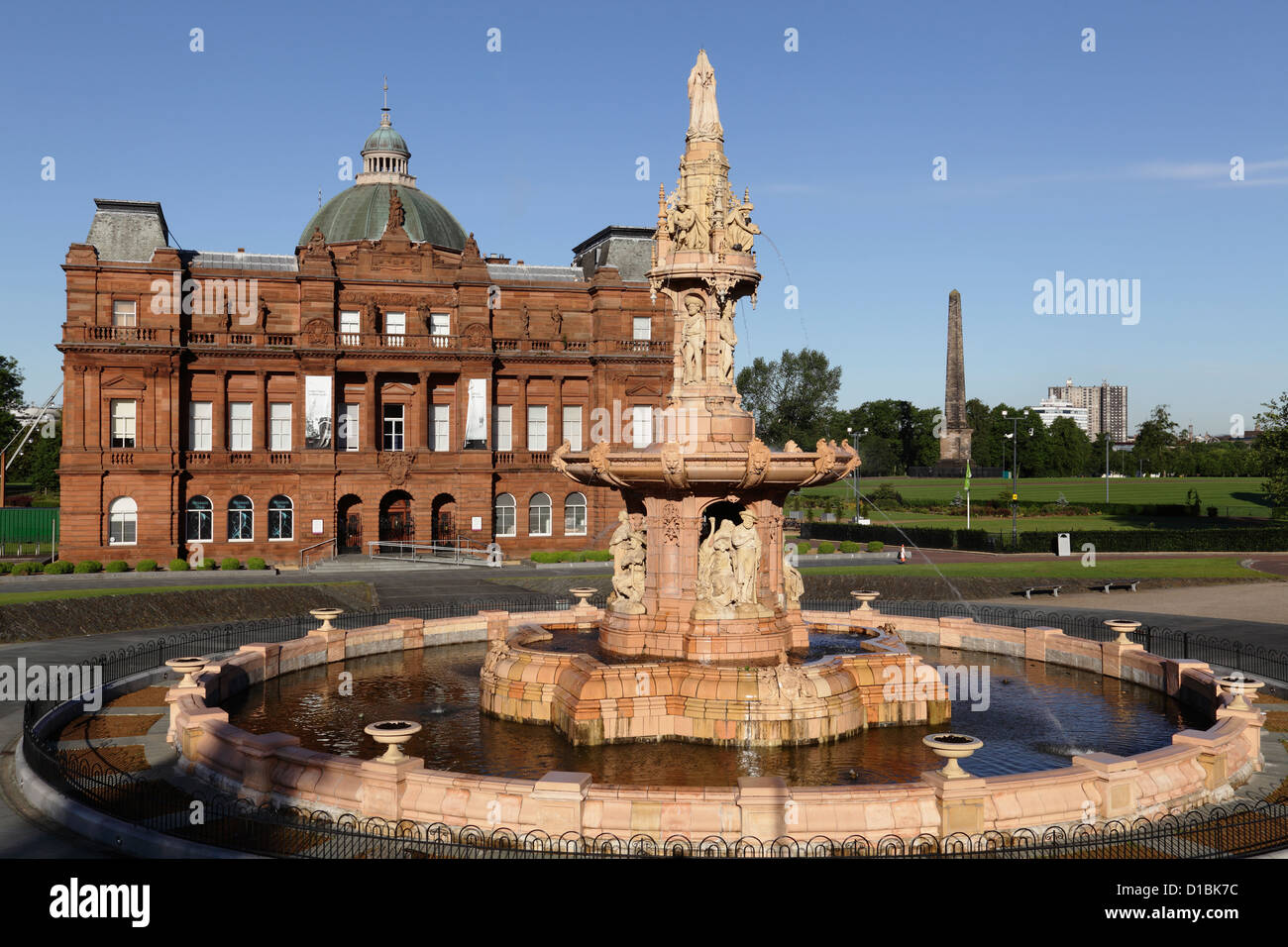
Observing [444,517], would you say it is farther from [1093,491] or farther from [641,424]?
[1093,491]

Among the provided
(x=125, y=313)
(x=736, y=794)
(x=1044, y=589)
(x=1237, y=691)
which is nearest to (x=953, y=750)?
(x=736, y=794)

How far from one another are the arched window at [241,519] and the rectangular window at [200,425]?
364 centimetres

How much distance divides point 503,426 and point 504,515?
5603 mm

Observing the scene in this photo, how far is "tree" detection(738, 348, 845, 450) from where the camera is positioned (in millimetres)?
133250

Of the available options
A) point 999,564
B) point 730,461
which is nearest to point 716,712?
point 730,461

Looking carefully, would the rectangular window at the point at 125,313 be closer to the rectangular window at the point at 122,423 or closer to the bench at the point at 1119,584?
the rectangular window at the point at 122,423

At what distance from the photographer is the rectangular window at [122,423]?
59031mm

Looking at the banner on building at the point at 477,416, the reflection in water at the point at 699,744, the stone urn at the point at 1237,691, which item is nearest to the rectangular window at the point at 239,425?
the banner on building at the point at 477,416

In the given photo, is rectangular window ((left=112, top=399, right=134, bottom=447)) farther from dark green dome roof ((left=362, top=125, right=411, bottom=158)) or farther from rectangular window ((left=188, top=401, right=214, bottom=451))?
dark green dome roof ((left=362, top=125, right=411, bottom=158))

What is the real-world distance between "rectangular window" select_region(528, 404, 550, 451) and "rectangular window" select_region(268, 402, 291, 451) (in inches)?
568

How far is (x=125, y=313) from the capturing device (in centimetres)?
5928

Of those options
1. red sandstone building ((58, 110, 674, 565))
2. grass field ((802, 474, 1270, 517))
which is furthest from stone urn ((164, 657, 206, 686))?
grass field ((802, 474, 1270, 517))
